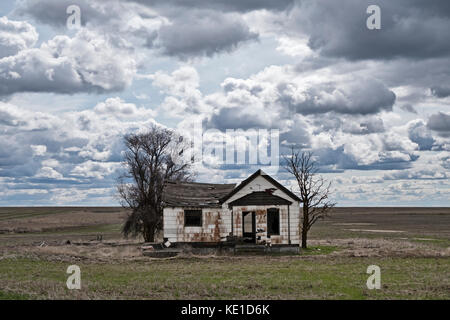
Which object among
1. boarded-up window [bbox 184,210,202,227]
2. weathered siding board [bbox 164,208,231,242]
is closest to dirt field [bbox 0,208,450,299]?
weathered siding board [bbox 164,208,231,242]

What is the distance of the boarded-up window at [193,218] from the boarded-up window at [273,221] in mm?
4331

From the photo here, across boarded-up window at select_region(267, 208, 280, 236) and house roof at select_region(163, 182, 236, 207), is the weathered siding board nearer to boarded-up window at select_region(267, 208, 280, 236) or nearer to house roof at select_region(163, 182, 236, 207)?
house roof at select_region(163, 182, 236, 207)

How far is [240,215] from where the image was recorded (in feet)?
97.9

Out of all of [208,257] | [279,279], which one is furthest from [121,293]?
[208,257]

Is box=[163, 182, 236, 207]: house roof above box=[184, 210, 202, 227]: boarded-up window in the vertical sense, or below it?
above

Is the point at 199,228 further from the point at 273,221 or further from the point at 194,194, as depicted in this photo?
the point at 273,221

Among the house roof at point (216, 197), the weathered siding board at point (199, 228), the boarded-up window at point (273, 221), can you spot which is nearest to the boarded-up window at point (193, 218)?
the weathered siding board at point (199, 228)

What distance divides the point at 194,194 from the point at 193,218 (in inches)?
84.9

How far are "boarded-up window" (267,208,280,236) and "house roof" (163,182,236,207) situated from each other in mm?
3309

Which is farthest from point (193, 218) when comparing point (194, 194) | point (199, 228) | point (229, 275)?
point (229, 275)

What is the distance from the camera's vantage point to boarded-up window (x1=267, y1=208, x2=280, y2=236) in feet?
98.8

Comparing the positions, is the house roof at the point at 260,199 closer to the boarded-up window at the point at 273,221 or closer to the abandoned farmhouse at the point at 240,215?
the abandoned farmhouse at the point at 240,215
